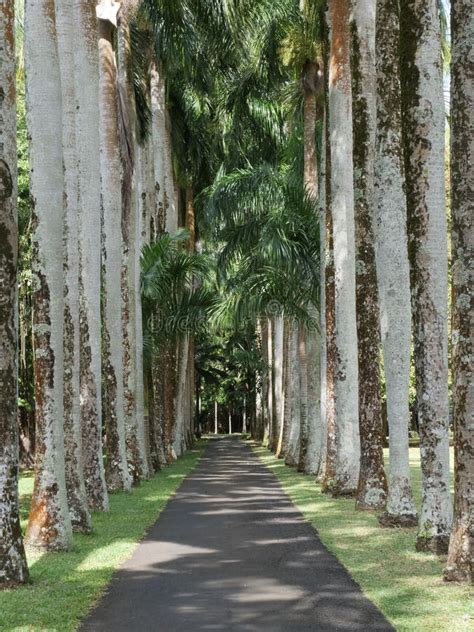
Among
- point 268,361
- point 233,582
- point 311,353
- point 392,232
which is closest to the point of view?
point 233,582

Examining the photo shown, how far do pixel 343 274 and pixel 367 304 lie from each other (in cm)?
308

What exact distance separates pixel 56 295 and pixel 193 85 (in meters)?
23.3

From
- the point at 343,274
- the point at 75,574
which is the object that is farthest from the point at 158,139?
the point at 75,574

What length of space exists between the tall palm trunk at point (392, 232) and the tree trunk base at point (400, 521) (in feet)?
1.50

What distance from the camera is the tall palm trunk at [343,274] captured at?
1836 centimetres

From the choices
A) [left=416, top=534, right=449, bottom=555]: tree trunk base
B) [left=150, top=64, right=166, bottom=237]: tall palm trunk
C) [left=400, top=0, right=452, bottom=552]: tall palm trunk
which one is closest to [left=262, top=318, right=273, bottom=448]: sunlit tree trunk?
[left=150, top=64, right=166, bottom=237]: tall palm trunk

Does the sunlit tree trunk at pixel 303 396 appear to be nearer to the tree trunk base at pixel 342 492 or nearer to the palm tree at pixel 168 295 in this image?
the palm tree at pixel 168 295

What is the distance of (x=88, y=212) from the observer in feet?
51.7

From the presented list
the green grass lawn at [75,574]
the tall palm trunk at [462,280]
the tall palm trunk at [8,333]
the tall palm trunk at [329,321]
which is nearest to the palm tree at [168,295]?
the tall palm trunk at [329,321]

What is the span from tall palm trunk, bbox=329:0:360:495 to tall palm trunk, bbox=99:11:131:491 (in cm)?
451

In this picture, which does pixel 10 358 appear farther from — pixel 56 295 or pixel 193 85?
pixel 193 85

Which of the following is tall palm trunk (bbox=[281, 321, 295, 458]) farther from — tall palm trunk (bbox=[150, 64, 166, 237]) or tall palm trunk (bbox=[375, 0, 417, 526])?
tall palm trunk (bbox=[375, 0, 417, 526])

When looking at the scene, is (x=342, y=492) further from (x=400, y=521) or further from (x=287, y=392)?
(x=287, y=392)

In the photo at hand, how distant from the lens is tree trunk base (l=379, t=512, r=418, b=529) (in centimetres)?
1359
